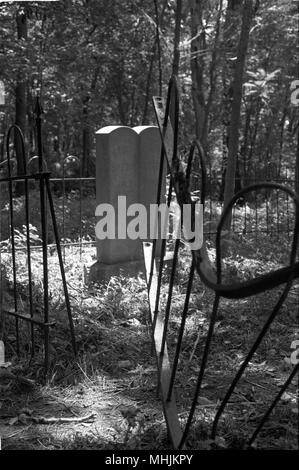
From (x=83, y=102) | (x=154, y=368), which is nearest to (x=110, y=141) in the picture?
(x=154, y=368)

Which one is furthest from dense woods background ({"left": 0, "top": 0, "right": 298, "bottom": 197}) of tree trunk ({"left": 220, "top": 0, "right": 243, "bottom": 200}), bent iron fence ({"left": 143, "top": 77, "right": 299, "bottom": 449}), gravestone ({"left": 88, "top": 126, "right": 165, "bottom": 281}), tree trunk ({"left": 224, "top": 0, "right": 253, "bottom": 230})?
bent iron fence ({"left": 143, "top": 77, "right": 299, "bottom": 449})

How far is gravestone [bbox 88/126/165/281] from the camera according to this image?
604 centimetres

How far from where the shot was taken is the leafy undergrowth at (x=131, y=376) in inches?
99.3

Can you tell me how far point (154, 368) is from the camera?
11.8ft

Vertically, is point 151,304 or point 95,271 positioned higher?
point 151,304

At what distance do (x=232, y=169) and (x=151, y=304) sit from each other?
4.53 meters

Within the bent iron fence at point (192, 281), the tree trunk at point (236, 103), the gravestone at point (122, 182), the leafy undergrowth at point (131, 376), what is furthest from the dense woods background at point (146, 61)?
the bent iron fence at point (192, 281)

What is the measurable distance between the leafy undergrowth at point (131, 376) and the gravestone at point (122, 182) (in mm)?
530

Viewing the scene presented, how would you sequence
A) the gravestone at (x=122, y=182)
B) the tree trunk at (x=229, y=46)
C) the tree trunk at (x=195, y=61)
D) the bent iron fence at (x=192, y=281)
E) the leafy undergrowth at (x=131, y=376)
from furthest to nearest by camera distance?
the tree trunk at (x=229, y=46) → the tree trunk at (x=195, y=61) → the gravestone at (x=122, y=182) → the leafy undergrowth at (x=131, y=376) → the bent iron fence at (x=192, y=281)

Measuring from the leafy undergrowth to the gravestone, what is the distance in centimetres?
53

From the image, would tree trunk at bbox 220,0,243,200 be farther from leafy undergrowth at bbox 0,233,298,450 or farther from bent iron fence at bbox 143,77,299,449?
bent iron fence at bbox 143,77,299,449

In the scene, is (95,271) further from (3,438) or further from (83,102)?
(83,102)

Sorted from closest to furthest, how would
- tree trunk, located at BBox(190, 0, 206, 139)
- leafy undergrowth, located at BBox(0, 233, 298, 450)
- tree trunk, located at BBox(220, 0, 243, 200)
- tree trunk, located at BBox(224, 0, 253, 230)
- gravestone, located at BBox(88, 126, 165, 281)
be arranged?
1. leafy undergrowth, located at BBox(0, 233, 298, 450)
2. gravestone, located at BBox(88, 126, 165, 281)
3. tree trunk, located at BBox(224, 0, 253, 230)
4. tree trunk, located at BBox(190, 0, 206, 139)
5. tree trunk, located at BBox(220, 0, 243, 200)

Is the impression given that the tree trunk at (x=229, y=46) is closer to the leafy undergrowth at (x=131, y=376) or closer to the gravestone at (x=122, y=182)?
the gravestone at (x=122, y=182)
